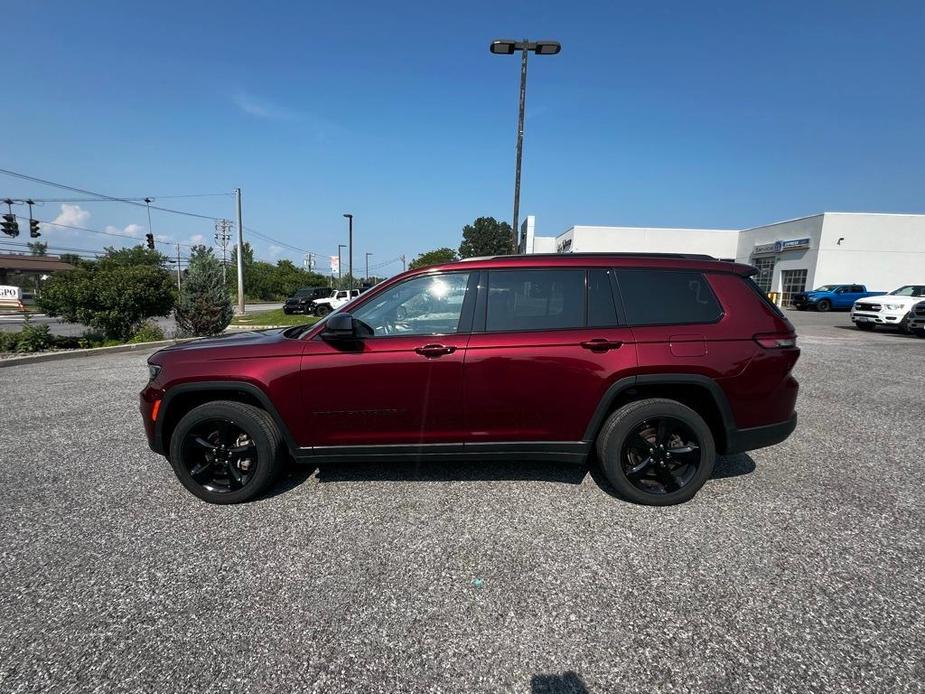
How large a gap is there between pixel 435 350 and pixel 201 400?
1849 mm

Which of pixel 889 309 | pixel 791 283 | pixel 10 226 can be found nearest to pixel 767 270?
pixel 791 283

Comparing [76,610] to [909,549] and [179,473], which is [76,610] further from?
[909,549]

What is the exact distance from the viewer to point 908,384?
6898 mm

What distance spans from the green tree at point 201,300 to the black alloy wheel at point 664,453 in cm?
1200

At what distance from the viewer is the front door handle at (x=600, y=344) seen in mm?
3012

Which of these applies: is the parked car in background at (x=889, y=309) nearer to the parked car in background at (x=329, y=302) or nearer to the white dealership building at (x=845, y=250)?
the white dealership building at (x=845, y=250)

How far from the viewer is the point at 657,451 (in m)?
3.13

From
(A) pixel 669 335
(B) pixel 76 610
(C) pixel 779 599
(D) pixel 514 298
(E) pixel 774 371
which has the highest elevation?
(D) pixel 514 298

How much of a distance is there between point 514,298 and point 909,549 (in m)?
Answer: 2.88

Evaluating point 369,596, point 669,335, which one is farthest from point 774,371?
point 369,596

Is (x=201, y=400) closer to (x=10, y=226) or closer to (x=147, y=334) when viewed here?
(x=147, y=334)

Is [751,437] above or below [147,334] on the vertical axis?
above

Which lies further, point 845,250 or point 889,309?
point 845,250

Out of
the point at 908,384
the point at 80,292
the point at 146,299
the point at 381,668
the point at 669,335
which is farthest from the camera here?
the point at 146,299
